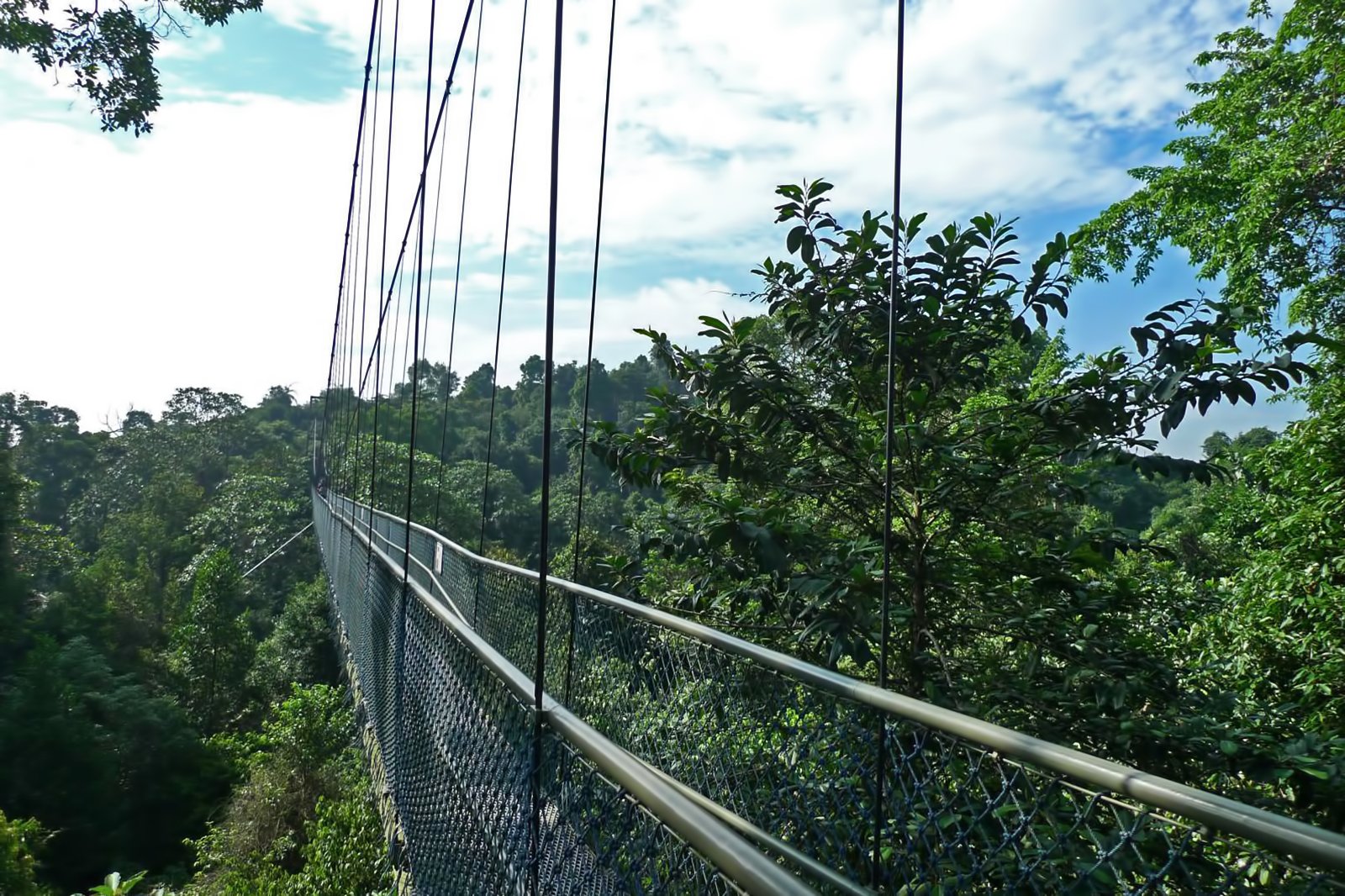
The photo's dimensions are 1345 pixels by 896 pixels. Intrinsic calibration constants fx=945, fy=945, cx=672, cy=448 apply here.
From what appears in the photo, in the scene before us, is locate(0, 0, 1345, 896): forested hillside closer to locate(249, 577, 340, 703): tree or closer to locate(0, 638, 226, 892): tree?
locate(0, 638, 226, 892): tree

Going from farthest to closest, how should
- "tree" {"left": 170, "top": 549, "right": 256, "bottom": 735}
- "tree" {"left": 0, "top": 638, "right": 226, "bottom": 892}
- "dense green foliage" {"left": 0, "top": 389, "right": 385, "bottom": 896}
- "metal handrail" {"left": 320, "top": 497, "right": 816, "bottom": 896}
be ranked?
1. "tree" {"left": 170, "top": 549, "right": 256, "bottom": 735}
2. "tree" {"left": 0, "top": 638, "right": 226, "bottom": 892}
3. "dense green foliage" {"left": 0, "top": 389, "right": 385, "bottom": 896}
4. "metal handrail" {"left": 320, "top": 497, "right": 816, "bottom": 896}

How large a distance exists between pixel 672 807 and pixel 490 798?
90cm

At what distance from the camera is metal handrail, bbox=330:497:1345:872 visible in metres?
0.64

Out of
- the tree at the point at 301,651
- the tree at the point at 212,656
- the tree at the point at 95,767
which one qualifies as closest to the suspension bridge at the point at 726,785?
the tree at the point at 95,767

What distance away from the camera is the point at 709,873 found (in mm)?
1075

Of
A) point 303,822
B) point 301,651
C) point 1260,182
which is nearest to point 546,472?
point 1260,182

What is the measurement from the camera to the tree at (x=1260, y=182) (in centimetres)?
644

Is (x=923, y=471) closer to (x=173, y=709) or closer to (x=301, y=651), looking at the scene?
(x=301, y=651)

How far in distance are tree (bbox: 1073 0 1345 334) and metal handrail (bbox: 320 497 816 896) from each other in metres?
4.88

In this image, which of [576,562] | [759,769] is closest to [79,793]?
[576,562]

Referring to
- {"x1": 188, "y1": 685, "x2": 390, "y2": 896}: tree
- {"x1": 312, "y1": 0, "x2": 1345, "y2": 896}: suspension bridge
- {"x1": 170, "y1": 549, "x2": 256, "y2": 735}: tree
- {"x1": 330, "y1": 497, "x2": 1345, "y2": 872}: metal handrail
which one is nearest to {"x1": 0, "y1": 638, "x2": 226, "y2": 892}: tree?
{"x1": 170, "y1": 549, "x2": 256, "y2": 735}: tree

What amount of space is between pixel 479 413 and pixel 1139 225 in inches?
1662

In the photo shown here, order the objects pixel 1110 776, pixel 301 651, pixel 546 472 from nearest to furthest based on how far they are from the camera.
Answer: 1. pixel 1110 776
2. pixel 546 472
3. pixel 301 651

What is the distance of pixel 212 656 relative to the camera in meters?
20.2
